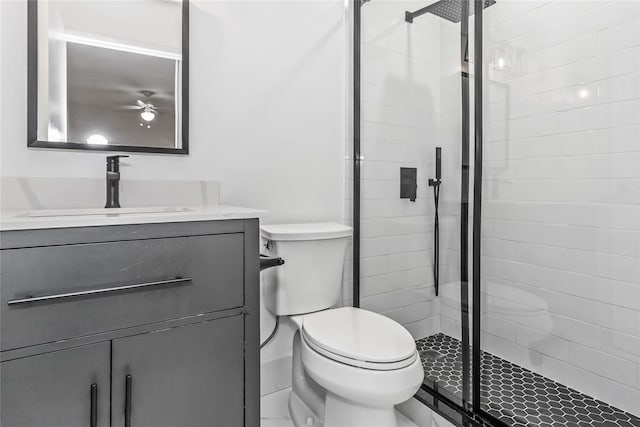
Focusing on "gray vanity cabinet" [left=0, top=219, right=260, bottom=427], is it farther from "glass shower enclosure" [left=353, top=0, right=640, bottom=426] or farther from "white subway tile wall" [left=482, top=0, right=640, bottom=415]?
"white subway tile wall" [left=482, top=0, right=640, bottom=415]


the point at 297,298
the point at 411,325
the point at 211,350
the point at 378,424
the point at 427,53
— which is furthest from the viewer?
the point at 411,325

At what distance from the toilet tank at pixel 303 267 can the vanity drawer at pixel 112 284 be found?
38 centimetres

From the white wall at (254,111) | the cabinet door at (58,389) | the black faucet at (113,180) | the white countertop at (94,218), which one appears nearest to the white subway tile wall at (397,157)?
the white wall at (254,111)

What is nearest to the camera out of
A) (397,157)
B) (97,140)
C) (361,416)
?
(361,416)

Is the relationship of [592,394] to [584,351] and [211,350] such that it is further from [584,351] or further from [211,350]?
[211,350]

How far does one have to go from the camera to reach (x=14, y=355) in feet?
2.93

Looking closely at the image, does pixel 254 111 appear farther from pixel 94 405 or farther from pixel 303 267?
pixel 94 405

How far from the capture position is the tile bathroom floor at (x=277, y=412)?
1632 mm

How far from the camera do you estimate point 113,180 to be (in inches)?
51.9

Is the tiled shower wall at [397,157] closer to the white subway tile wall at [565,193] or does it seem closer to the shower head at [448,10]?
the shower head at [448,10]

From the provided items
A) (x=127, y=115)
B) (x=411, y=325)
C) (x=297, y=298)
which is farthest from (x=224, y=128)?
(x=411, y=325)

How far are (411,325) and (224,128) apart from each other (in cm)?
127

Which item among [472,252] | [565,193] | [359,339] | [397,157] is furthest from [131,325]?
[565,193]

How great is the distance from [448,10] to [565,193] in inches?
35.8
